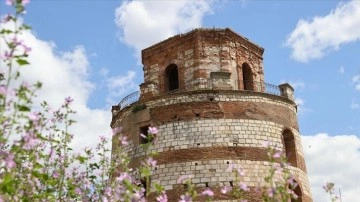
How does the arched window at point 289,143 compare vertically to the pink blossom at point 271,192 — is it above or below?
above

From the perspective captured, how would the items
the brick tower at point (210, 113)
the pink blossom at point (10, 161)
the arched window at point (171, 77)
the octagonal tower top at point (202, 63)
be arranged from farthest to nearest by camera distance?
1. the arched window at point (171, 77)
2. the octagonal tower top at point (202, 63)
3. the brick tower at point (210, 113)
4. the pink blossom at point (10, 161)

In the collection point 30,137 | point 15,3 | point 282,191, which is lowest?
point 282,191

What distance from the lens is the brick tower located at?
16188 mm

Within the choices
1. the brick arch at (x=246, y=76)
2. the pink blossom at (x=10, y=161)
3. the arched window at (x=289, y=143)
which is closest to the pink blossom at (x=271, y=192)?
the pink blossom at (x=10, y=161)

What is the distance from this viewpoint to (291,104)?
19.2 metres

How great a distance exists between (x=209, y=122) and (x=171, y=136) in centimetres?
150

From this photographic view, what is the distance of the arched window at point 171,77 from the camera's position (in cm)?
1958


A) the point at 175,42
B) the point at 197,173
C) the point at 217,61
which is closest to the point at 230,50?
the point at 217,61

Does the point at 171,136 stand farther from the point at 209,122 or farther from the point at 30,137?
the point at 30,137

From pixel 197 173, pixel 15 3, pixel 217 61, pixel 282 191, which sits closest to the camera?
pixel 15 3

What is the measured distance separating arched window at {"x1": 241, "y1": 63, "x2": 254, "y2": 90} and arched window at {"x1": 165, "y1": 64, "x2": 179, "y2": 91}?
289 cm

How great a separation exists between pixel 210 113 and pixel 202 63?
261cm

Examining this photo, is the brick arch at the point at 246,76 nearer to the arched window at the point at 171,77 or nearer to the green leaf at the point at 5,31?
the arched window at the point at 171,77

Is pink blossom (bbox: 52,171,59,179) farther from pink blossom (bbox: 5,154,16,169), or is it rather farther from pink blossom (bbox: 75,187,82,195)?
pink blossom (bbox: 5,154,16,169)
